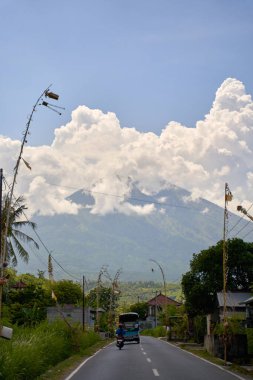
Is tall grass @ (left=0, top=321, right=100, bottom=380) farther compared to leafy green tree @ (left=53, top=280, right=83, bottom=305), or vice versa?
leafy green tree @ (left=53, top=280, right=83, bottom=305)

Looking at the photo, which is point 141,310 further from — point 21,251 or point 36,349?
point 36,349

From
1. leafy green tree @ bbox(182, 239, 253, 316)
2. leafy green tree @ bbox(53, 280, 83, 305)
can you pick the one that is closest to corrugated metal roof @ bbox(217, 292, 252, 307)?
leafy green tree @ bbox(182, 239, 253, 316)

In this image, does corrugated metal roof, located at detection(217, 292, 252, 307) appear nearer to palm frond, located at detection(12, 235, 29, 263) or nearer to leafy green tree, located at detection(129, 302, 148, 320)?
palm frond, located at detection(12, 235, 29, 263)

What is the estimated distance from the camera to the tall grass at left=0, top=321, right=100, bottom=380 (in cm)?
1753

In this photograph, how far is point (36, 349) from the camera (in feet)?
70.4

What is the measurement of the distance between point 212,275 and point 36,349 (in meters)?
38.9

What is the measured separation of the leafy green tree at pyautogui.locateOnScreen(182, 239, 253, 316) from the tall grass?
24369 millimetres

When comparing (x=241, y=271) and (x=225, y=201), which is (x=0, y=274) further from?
(x=241, y=271)

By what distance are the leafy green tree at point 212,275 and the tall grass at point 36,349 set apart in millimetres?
24369

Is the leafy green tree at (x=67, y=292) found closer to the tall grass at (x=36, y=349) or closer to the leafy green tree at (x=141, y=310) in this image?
the leafy green tree at (x=141, y=310)

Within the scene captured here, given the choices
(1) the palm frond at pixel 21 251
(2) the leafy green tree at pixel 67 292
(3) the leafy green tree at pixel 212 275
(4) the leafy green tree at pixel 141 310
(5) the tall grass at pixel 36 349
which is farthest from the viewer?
(4) the leafy green tree at pixel 141 310

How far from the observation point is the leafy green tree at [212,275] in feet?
190

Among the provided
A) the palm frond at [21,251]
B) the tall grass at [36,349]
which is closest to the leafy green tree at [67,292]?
the palm frond at [21,251]

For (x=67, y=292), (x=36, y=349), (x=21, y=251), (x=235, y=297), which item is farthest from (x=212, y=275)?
(x=67, y=292)
